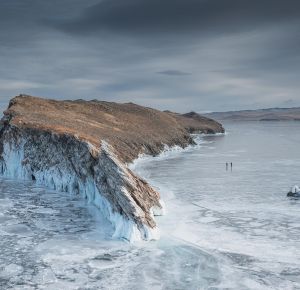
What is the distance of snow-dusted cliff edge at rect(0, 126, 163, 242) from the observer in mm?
21891

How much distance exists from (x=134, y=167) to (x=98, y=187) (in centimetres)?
2413

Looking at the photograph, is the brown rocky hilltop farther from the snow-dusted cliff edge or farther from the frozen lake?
the frozen lake

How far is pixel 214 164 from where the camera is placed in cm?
5306

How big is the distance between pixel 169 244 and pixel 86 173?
457 inches

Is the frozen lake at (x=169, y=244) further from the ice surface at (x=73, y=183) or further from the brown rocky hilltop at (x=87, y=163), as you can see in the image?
the brown rocky hilltop at (x=87, y=163)

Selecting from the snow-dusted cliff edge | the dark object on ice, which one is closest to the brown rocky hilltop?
the snow-dusted cliff edge

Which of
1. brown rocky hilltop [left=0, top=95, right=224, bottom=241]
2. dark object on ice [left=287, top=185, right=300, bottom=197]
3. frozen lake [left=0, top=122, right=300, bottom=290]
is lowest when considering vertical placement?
frozen lake [left=0, top=122, right=300, bottom=290]

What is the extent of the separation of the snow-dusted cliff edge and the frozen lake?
2.92ft

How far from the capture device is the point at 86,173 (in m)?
30.4

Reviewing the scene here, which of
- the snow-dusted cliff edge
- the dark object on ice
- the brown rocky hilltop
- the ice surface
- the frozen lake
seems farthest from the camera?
the dark object on ice

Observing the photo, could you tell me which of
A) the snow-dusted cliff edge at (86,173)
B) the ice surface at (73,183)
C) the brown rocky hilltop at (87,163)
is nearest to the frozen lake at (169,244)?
the ice surface at (73,183)

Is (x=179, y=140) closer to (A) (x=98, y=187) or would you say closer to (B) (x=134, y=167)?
(B) (x=134, y=167)

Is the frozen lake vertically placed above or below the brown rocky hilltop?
below

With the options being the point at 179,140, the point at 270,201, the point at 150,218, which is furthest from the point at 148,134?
the point at 150,218
